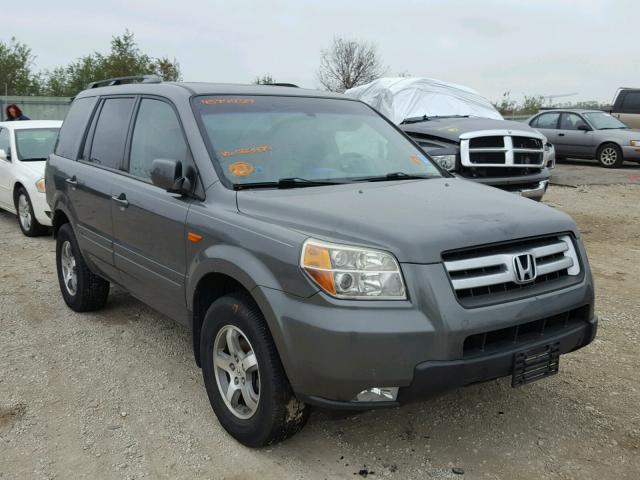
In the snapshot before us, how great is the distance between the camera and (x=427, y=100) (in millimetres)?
10406

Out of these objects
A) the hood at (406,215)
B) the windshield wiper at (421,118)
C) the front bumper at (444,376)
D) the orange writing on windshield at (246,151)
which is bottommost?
the front bumper at (444,376)

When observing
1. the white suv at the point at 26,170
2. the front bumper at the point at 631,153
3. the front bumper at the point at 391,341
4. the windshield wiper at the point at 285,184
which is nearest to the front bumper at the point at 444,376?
the front bumper at the point at 391,341

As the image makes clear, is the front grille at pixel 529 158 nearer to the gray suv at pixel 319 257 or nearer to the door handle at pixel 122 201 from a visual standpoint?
the gray suv at pixel 319 257

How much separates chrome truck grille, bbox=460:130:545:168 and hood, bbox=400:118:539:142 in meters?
0.17

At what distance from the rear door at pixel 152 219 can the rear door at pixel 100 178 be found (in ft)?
0.52

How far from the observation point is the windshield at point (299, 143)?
138 inches

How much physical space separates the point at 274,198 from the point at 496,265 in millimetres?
1157

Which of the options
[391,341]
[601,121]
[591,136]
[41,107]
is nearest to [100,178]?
[391,341]

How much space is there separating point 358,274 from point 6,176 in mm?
8051

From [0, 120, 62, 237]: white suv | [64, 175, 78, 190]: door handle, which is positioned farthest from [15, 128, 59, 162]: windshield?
[64, 175, 78, 190]: door handle

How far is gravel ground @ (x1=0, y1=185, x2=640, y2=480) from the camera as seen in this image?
9.89ft

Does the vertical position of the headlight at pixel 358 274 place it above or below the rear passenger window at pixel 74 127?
below

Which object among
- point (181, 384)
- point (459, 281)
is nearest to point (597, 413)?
point (459, 281)

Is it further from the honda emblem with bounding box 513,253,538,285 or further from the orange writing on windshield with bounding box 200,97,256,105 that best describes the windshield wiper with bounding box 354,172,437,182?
the honda emblem with bounding box 513,253,538,285
